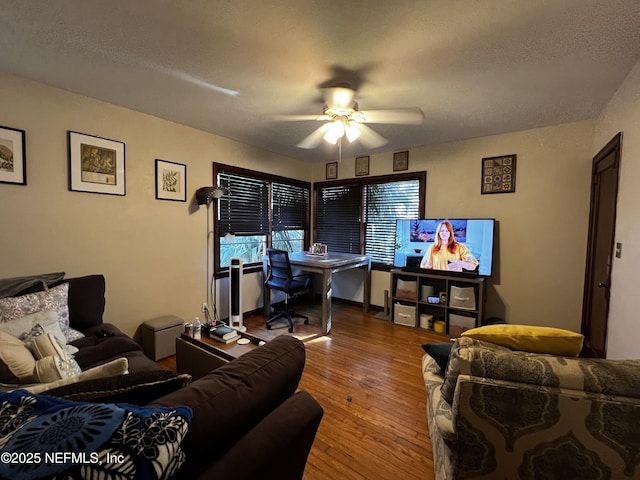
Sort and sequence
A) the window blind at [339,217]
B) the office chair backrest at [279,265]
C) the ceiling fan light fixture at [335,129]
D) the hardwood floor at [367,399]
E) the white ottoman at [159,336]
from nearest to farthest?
the hardwood floor at [367,399] → the ceiling fan light fixture at [335,129] → the white ottoman at [159,336] → the office chair backrest at [279,265] → the window blind at [339,217]

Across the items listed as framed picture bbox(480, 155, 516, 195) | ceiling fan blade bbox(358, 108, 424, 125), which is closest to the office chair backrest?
ceiling fan blade bbox(358, 108, 424, 125)

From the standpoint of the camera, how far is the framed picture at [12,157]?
2.01 metres

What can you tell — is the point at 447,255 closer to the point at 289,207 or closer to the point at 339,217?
the point at 339,217

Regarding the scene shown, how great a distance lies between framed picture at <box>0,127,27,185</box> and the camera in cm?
201

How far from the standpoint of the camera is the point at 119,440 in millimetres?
566

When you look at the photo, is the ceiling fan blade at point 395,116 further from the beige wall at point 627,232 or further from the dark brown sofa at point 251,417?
the dark brown sofa at point 251,417

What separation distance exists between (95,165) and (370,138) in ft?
9.21

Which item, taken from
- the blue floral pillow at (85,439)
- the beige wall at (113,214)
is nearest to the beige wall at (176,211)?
the beige wall at (113,214)

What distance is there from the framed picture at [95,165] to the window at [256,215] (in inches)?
39.9

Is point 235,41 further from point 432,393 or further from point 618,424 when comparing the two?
point 618,424

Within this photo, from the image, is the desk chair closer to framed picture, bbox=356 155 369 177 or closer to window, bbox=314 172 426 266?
window, bbox=314 172 426 266

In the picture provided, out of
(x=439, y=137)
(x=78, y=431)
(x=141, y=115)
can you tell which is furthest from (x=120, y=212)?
(x=439, y=137)

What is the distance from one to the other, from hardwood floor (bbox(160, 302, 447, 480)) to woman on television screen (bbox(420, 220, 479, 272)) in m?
0.86

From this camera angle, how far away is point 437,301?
3.45 m
